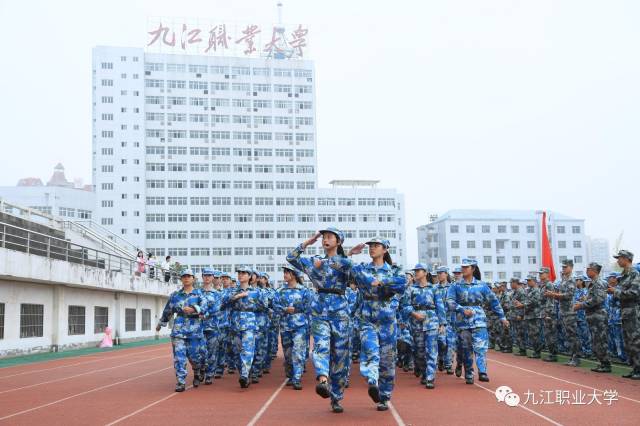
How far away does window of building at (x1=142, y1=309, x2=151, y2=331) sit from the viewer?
31812mm

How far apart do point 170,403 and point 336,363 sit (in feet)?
9.39

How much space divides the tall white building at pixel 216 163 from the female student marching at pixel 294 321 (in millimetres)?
73291

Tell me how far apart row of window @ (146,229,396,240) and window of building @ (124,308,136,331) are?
53813mm

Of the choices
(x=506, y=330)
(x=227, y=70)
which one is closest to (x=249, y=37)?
(x=227, y=70)

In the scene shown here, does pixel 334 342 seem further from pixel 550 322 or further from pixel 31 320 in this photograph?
pixel 31 320

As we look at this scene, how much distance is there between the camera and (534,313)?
52.2ft

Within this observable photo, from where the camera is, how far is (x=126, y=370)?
48.1 feet

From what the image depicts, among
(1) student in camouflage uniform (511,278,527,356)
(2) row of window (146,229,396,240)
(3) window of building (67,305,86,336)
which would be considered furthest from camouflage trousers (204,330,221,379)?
(2) row of window (146,229,396,240)

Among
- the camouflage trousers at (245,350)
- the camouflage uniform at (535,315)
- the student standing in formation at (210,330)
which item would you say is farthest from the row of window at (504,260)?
the camouflage trousers at (245,350)

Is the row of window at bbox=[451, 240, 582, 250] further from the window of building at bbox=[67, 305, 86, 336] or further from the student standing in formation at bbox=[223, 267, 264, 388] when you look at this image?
the student standing in formation at bbox=[223, 267, 264, 388]

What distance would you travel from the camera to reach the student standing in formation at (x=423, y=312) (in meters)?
10.4

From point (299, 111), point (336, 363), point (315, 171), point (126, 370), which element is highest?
point (299, 111)

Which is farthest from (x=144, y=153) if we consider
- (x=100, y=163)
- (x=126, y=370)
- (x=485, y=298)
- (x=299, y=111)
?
(x=485, y=298)

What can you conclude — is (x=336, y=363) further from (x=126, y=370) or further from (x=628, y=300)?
(x=126, y=370)
